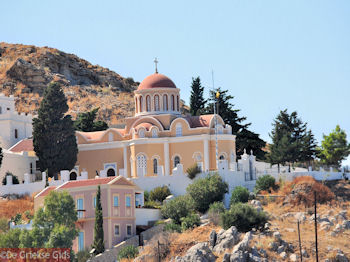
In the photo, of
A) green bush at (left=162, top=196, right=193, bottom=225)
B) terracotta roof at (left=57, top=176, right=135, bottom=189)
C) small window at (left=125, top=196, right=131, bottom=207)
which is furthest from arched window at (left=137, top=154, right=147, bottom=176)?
small window at (left=125, top=196, right=131, bottom=207)

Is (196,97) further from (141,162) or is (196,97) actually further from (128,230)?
(128,230)

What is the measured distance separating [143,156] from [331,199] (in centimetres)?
1558

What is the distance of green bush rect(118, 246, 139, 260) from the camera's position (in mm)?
48656

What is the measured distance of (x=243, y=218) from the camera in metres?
49.3

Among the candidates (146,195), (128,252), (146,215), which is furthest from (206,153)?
A: (128,252)

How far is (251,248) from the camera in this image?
46.3 metres

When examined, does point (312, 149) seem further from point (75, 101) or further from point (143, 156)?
point (75, 101)

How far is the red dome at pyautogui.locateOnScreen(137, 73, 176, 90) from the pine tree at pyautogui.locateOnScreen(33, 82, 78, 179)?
24.8ft

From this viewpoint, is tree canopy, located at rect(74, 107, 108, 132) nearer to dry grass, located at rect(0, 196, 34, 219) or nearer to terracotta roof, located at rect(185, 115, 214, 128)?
terracotta roof, located at rect(185, 115, 214, 128)

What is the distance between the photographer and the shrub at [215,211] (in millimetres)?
51500

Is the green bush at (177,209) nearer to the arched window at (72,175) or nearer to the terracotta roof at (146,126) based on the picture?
the terracotta roof at (146,126)

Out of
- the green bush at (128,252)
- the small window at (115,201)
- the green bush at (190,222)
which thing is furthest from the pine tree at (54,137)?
the green bush at (128,252)

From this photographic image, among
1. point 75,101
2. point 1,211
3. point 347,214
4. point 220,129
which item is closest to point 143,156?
point 220,129

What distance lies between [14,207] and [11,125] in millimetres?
14747
